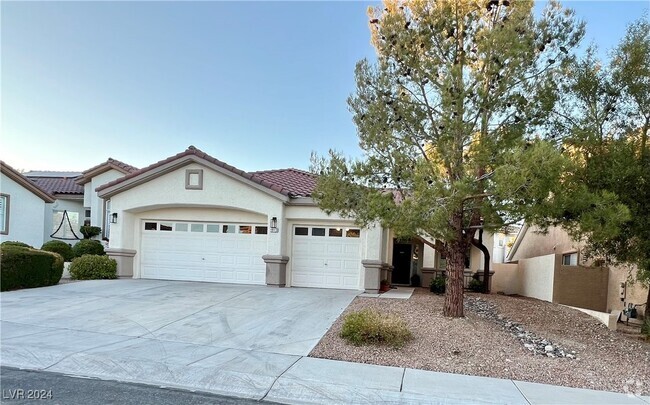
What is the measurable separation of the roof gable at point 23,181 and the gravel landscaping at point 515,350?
17.5 metres

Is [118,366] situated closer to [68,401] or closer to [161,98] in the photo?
[68,401]

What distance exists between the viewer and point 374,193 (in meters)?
8.86

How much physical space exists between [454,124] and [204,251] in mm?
10716

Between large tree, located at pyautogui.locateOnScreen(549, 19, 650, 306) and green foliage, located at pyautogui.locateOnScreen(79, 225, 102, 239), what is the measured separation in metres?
20.0

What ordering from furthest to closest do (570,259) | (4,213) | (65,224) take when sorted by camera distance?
(65,224) < (4,213) < (570,259)

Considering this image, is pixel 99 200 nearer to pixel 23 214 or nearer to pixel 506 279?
pixel 23 214

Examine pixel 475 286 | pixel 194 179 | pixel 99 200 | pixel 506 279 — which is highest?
pixel 194 179

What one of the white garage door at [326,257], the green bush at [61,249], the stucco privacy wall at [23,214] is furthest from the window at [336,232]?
the stucco privacy wall at [23,214]

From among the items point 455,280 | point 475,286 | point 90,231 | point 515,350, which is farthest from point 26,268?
point 475,286

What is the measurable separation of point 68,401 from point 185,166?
447 inches

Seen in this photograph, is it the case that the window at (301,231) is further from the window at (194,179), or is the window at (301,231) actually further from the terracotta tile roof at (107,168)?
the terracotta tile roof at (107,168)

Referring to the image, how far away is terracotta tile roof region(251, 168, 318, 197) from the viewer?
15.5 m

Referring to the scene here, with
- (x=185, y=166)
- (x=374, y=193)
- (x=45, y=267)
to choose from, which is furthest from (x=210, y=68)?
(x=374, y=193)

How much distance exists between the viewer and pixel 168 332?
8.19m
